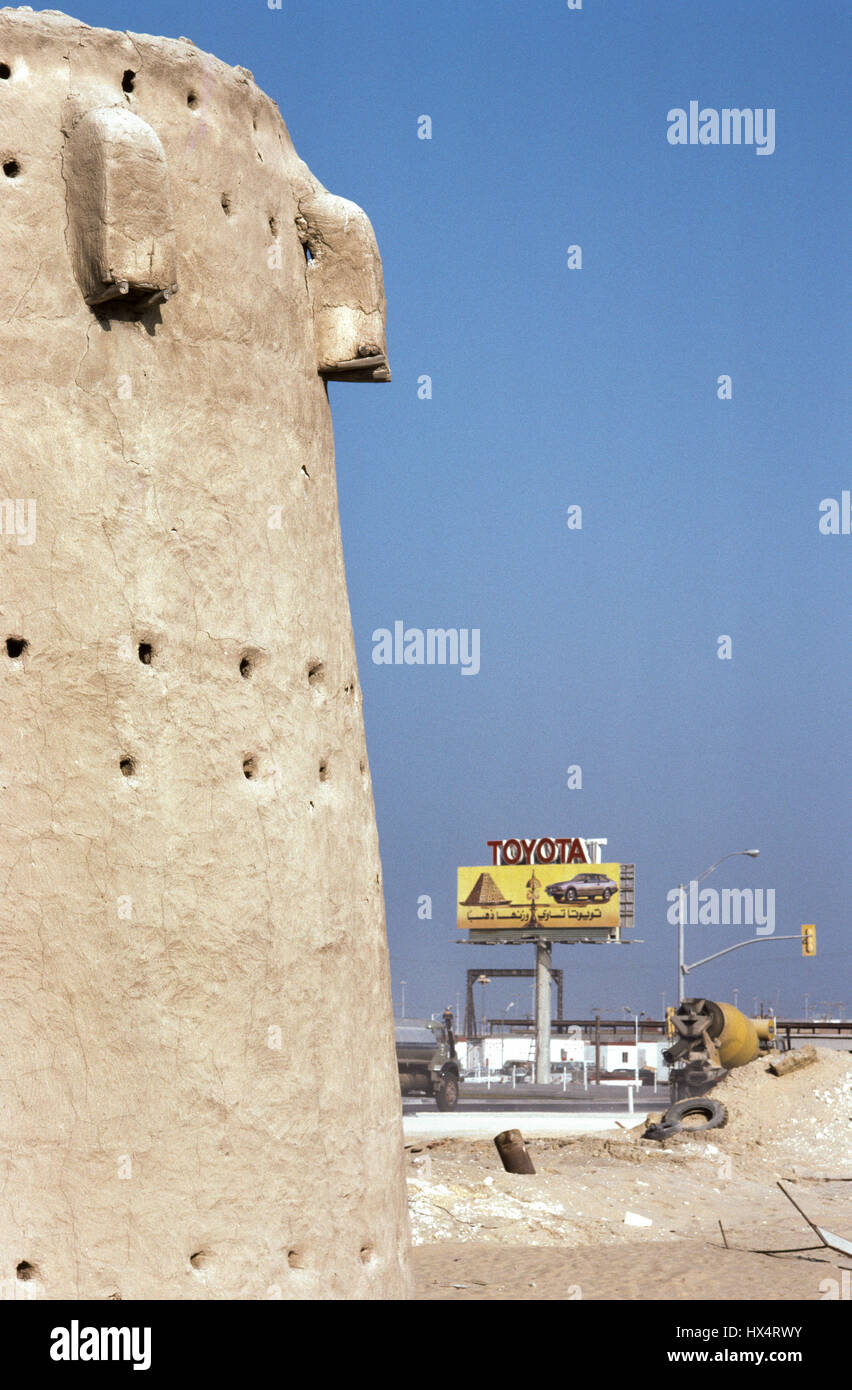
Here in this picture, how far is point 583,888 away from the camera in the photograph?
65312 millimetres

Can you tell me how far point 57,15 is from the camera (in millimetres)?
6711

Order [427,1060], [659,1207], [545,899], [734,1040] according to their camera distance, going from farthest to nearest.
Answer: [545,899] → [427,1060] → [734,1040] → [659,1207]

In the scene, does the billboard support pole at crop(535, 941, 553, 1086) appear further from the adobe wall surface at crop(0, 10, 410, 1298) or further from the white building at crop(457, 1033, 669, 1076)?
the adobe wall surface at crop(0, 10, 410, 1298)

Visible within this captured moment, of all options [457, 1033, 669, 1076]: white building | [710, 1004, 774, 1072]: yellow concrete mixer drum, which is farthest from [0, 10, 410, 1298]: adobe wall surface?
[457, 1033, 669, 1076]: white building

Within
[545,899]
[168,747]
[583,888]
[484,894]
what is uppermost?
[168,747]

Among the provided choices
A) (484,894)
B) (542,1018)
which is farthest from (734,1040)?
(484,894)

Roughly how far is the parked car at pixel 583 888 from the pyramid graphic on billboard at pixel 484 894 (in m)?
2.16

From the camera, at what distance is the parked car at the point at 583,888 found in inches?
2564

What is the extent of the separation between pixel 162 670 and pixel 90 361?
1300mm

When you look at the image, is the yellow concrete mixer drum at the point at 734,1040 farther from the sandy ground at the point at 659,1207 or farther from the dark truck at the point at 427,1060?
the dark truck at the point at 427,1060

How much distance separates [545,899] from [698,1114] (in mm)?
40565

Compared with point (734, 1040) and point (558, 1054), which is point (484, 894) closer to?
point (558, 1054)
